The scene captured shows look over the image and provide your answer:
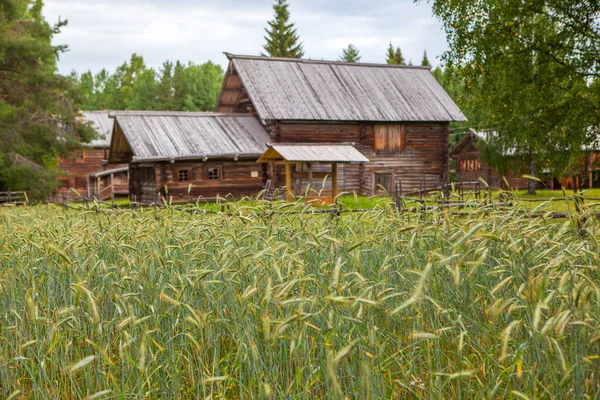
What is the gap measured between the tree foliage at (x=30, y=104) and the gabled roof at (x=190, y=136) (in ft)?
7.32

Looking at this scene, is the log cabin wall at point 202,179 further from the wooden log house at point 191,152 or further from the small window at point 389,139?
the small window at point 389,139

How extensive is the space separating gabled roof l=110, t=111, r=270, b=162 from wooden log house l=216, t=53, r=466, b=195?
1.18 metres

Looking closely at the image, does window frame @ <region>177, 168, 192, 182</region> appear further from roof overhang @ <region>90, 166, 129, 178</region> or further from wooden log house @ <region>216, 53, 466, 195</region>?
roof overhang @ <region>90, 166, 129, 178</region>

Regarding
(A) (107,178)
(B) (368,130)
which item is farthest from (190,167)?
(A) (107,178)

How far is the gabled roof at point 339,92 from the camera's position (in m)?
31.1

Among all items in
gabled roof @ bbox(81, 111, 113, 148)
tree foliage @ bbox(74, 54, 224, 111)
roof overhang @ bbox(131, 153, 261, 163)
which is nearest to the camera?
roof overhang @ bbox(131, 153, 261, 163)

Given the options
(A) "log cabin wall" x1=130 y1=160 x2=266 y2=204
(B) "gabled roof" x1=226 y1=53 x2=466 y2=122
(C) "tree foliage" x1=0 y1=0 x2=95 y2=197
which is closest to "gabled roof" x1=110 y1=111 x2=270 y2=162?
(A) "log cabin wall" x1=130 y1=160 x2=266 y2=204

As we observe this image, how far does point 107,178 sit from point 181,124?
16.8 meters

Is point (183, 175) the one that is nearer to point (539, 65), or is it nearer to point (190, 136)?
point (190, 136)

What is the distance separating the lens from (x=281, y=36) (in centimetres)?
5678

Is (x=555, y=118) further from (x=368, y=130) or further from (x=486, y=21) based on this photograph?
(x=368, y=130)

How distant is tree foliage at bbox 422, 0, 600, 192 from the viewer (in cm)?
1401

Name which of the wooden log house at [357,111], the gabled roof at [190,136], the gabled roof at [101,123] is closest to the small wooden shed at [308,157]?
the gabled roof at [190,136]

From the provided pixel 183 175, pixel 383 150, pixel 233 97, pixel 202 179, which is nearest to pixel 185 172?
pixel 183 175
